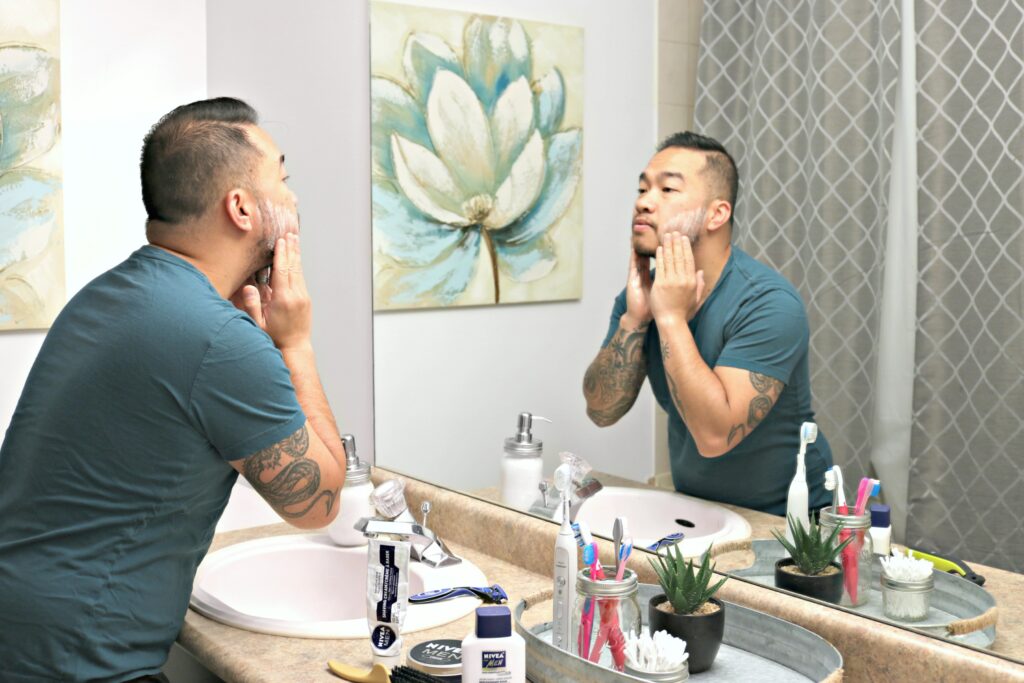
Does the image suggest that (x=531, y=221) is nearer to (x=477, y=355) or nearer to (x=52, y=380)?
(x=477, y=355)

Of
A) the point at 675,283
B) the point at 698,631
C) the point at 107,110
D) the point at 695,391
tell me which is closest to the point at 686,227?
the point at 675,283

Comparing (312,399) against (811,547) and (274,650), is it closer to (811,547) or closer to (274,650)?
(274,650)

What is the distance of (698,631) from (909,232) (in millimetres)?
499

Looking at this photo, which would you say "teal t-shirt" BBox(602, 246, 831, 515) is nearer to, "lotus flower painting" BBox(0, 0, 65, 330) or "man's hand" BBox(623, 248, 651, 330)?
"man's hand" BBox(623, 248, 651, 330)

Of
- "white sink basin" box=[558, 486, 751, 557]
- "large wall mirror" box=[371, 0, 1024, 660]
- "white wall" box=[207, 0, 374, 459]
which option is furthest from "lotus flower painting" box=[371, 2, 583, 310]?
"white sink basin" box=[558, 486, 751, 557]

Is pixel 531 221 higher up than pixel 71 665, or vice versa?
pixel 531 221

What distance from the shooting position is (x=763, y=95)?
1314 mm

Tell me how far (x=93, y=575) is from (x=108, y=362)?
0.26 m

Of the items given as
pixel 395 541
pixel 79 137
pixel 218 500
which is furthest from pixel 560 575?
pixel 79 137

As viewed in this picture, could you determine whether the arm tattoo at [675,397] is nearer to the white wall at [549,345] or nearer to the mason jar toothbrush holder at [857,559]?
the white wall at [549,345]

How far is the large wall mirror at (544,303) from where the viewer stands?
143 centimetres

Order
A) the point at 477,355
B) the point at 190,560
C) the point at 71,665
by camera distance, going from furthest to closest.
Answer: the point at 477,355 < the point at 190,560 < the point at 71,665

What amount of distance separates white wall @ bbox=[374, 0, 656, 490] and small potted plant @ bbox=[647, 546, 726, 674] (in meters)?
0.32

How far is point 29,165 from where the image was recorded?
2051 millimetres
